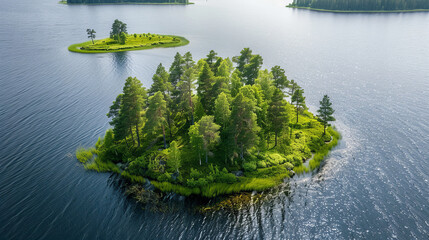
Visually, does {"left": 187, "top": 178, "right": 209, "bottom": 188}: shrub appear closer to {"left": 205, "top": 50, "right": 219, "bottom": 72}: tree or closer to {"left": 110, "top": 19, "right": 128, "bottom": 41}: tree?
{"left": 205, "top": 50, "right": 219, "bottom": 72}: tree

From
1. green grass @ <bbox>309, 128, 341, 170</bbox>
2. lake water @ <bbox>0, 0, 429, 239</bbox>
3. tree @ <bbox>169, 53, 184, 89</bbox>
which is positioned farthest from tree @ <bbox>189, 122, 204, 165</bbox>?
green grass @ <bbox>309, 128, 341, 170</bbox>

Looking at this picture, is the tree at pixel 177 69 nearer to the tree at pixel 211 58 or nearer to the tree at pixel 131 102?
the tree at pixel 131 102

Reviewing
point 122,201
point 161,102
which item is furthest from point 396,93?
point 122,201

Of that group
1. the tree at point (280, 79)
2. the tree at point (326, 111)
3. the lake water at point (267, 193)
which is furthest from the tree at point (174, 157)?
the tree at point (280, 79)

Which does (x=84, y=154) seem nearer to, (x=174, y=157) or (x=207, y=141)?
(x=174, y=157)

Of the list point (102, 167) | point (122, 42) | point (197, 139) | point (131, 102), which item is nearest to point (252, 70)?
point (197, 139)

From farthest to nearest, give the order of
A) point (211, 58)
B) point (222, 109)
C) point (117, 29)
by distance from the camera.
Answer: point (117, 29) → point (211, 58) → point (222, 109)

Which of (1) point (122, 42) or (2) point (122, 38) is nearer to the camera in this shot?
(1) point (122, 42)
